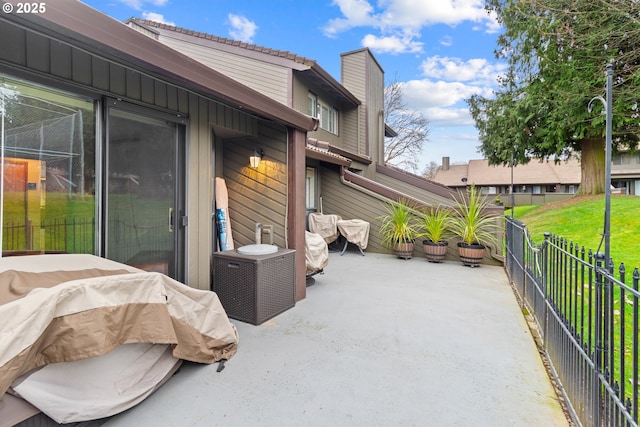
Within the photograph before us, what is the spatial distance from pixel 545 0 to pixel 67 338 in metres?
12.4

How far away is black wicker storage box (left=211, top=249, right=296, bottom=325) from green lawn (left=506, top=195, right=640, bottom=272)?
5250 millimetres

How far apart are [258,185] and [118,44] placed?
250 centimetres

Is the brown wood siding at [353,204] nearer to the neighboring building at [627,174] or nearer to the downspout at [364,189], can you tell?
the downspout at [364,189]

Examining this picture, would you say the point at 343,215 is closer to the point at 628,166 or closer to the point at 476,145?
the point at 476,145

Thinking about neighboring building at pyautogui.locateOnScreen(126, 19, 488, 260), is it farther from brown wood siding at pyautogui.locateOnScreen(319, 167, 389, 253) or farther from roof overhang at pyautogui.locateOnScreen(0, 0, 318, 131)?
roof overhang at pyautogui.locateOnScreen(0, 0, 318, 131)

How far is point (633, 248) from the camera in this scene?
5934 mm

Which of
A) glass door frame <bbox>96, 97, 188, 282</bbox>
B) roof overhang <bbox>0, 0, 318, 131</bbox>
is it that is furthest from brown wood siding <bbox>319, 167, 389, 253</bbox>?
glass door frame <bbox>96, 97, 188, 282</bbox>

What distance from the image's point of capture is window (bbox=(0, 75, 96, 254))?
225cm

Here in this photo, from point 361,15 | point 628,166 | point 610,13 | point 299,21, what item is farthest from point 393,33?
point 628,166

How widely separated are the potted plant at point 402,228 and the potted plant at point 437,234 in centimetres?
26

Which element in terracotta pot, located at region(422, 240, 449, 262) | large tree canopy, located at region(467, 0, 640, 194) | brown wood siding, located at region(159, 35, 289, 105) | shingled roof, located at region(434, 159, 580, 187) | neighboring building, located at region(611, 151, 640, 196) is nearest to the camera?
terracotta pot, located at region(422, 240, 449, 262)

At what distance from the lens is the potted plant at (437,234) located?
6.53 m

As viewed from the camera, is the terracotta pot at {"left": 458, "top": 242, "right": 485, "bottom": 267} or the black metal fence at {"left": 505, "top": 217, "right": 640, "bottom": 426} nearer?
the black metal fence at {"left": 505, "top": 217, "right": 640, "bottom": 426}

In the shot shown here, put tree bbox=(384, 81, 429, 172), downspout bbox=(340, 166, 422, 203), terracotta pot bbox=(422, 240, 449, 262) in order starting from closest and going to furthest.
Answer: terracotta pot bbox=(422, 240, 449, 262) → downspout bbox=(340, 166, 422, 203) → tree bbox=(384, 81, 429, 172)
